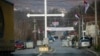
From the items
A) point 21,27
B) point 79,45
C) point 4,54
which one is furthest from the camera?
point 21,27

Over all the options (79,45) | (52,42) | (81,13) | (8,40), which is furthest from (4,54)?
(81,13)

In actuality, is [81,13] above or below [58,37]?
above

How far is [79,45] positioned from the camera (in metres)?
43.0

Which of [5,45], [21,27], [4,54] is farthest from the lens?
[21,27]

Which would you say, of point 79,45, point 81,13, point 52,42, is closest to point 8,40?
point 79,45

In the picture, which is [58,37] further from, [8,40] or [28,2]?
[8,40]

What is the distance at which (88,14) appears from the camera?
1951 inches

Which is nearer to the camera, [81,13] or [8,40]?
[8,40]

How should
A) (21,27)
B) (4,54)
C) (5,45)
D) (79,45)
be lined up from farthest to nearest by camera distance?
(21,27)
(79,45)
(4,54)
(5,45)

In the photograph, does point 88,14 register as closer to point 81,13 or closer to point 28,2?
point 81,13

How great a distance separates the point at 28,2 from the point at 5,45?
28759 millimetres

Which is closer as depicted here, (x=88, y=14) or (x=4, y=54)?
(x=4, y=54)

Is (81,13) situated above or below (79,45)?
above

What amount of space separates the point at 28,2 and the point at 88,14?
8137 mm
